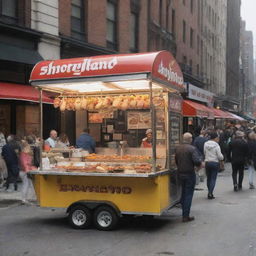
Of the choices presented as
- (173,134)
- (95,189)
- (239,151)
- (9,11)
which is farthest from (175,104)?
(9,11)

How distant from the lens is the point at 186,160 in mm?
9055

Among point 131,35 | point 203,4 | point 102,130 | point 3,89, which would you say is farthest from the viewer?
point 203,4

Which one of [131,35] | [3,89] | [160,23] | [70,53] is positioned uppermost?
[160,23]

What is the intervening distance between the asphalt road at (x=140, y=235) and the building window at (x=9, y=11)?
8.13 metres

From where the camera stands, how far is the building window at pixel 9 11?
53.2 ft

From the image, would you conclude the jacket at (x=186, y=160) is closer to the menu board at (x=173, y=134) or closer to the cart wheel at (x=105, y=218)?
the menu board at (x=173, y=134)

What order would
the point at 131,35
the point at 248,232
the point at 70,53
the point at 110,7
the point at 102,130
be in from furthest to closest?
the point at 131,35
the point at 110,7
the point at 70,53
the point at 102,130
the point at 248,232

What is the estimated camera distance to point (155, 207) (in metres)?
8.19

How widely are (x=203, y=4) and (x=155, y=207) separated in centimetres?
3910

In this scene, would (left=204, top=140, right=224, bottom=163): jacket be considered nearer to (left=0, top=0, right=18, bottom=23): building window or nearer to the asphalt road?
the asphalt road

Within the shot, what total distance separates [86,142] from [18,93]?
4.94m

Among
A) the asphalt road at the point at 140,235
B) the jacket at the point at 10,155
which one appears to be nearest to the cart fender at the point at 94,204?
the asphalt road at the point at 140,235

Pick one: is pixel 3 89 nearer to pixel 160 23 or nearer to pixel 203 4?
pixel 160 23

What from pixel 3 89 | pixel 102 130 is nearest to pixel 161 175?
pixel 102 130
